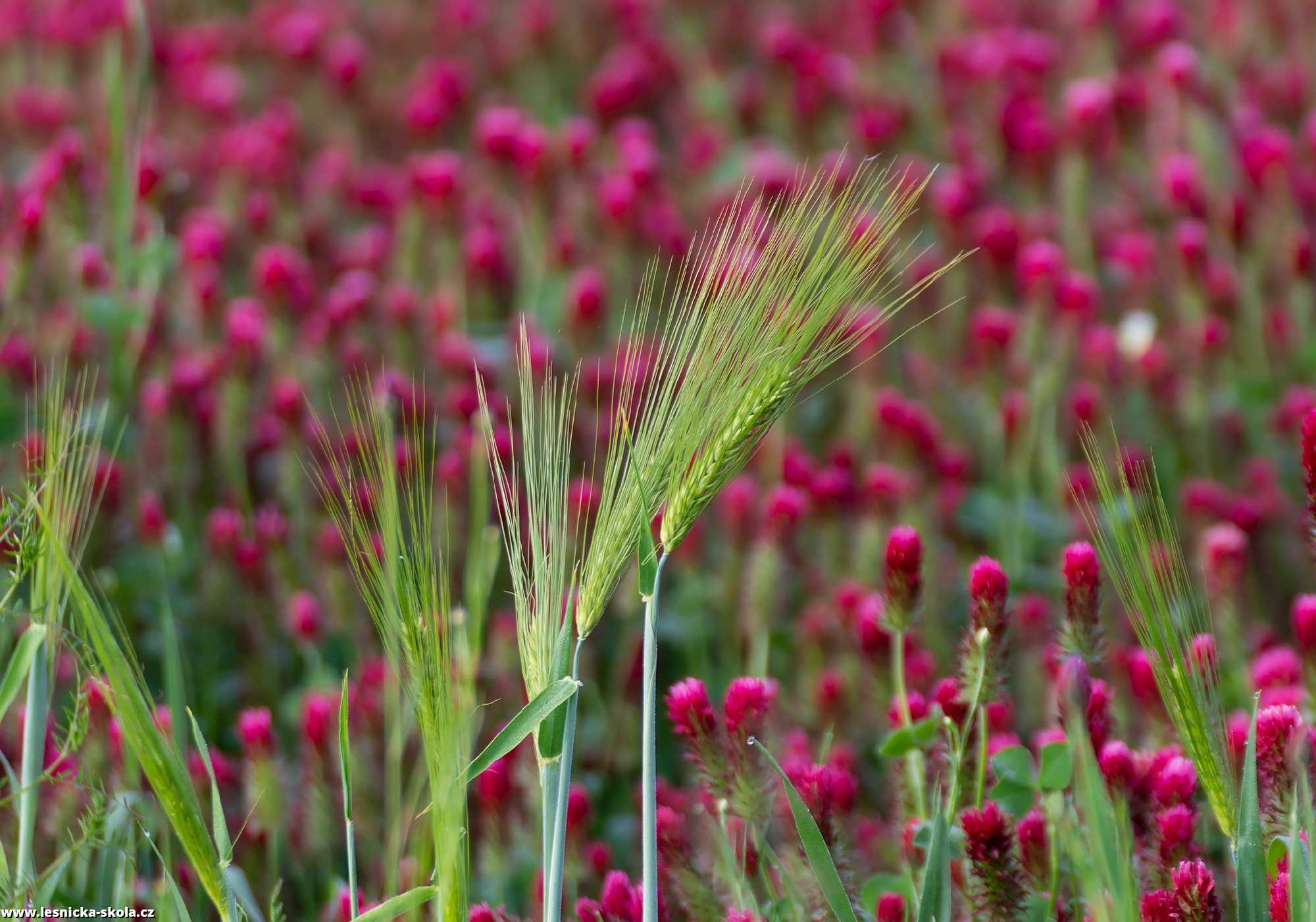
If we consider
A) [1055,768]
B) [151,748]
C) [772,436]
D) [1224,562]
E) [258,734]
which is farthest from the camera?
[772,436]

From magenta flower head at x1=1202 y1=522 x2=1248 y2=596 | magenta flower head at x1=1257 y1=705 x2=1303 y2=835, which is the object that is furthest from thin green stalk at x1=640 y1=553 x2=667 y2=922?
magenta flower head at x1=1202 y1=522 x2=1248 y2=596

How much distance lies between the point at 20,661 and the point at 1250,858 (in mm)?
983

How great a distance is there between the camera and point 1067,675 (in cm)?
127

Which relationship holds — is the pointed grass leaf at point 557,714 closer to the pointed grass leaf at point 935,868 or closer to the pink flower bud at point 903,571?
the pointed grass leaf at point 935,868

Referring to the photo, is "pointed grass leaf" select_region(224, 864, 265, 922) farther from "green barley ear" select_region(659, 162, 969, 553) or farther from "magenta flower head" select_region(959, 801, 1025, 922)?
"magenta flower head" select_region(959, 801, 1025, 922)

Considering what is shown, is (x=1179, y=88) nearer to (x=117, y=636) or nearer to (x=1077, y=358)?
(x=1077, y=358)

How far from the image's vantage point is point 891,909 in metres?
1.32

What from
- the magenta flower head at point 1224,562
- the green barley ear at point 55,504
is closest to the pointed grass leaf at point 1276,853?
the magenta flower head at point 1224,562

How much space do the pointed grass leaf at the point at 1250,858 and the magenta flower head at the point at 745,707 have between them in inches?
16.6

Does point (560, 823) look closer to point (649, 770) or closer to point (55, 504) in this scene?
point (649, 770)

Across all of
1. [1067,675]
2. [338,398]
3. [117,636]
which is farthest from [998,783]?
[338,398]

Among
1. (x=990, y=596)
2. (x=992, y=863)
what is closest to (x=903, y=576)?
(x=990, y=596)

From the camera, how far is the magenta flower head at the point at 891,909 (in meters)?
1.32

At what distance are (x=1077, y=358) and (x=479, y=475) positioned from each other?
1.34 m
